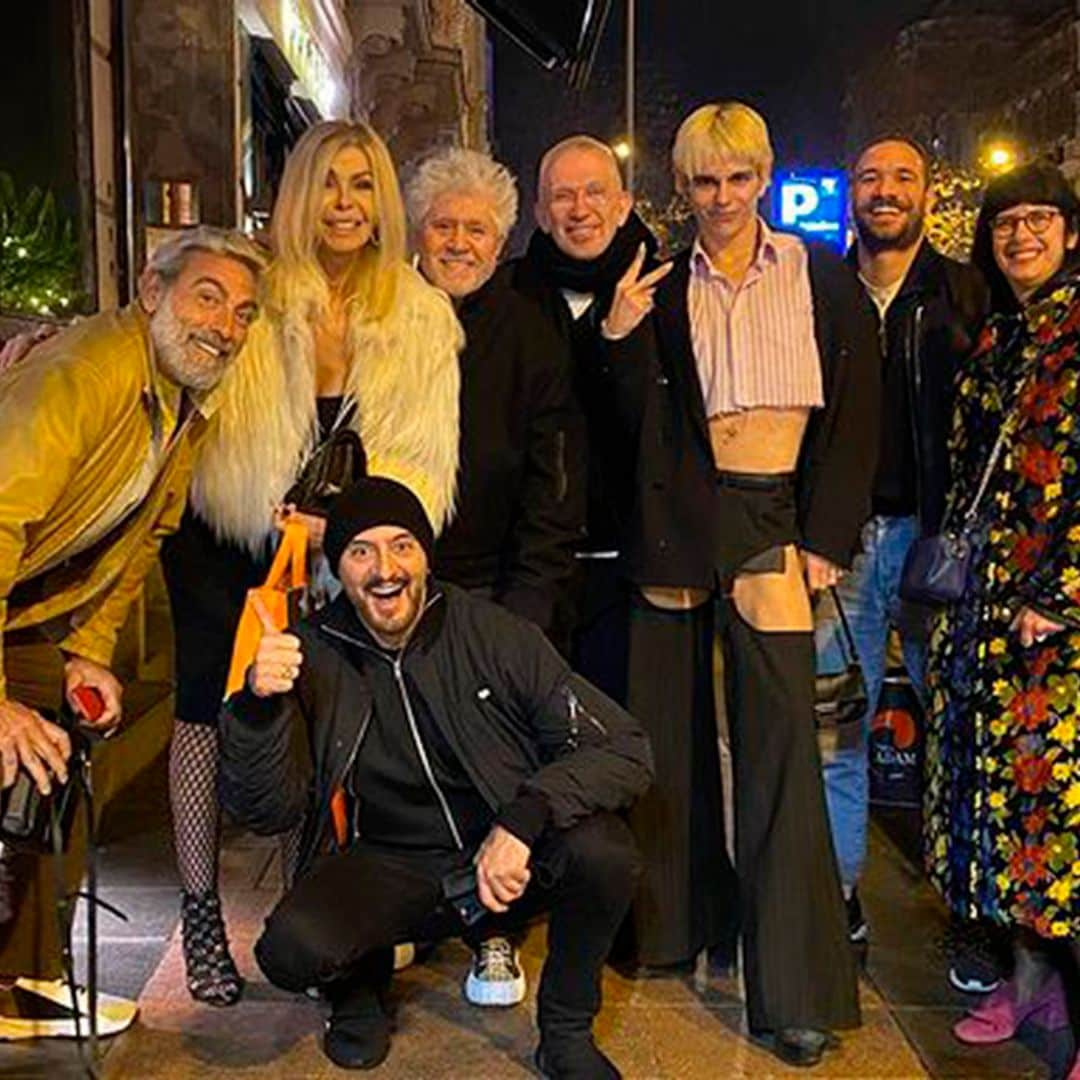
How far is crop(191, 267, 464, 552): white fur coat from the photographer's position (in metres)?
3.51

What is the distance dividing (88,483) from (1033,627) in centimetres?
196

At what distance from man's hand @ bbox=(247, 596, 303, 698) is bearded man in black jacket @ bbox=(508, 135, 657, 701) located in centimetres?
98

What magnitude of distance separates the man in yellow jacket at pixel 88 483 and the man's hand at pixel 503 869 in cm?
86

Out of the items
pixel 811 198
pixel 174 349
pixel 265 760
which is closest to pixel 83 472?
pixel 174 349

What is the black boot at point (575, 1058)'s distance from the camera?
129 inches

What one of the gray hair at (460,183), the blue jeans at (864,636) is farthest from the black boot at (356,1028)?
the gray hair at (460,183)

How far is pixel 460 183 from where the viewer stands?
3.68m

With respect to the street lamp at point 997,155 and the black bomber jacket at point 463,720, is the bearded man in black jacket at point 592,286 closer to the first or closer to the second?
the black bomber jacket at point 463,720

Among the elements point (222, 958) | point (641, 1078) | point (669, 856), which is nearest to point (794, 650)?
point (669, 856)

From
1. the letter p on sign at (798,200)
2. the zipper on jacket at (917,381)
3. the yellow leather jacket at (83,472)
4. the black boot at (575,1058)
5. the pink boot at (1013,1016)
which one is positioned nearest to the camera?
the yellow leather jacket at (83,472)

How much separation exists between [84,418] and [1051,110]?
25.1 m

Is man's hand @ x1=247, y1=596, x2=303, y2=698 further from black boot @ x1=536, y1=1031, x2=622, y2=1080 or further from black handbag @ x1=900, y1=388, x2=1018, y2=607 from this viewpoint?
black handbag @ x1=900, y1=388, x2=1018, y2=607

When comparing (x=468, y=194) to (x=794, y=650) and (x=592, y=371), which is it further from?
(x=794, y=650)

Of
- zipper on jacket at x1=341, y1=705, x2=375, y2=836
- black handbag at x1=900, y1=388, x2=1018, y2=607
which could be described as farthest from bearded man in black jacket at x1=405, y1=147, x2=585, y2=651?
black handbag at x1=900, y1=388, x2=1018, y2=607
